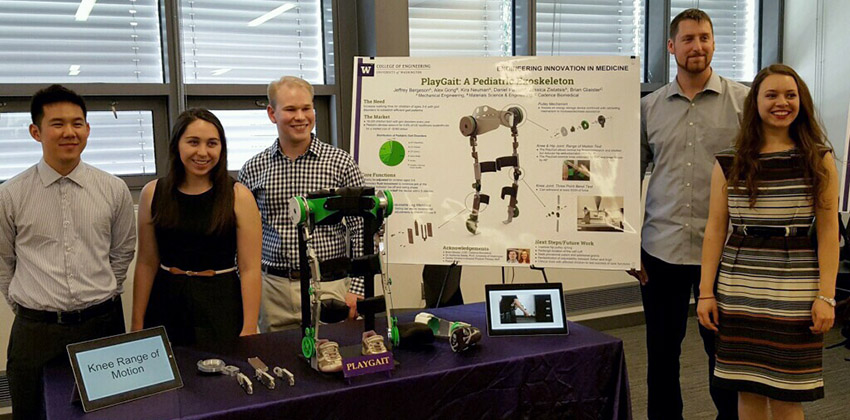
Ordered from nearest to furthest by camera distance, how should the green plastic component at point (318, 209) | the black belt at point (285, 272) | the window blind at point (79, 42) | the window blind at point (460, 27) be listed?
1. the green plastic component at point (318, 209)
2. the black belt at point (285, 272)
3. the window blind at point (79, 42)
4. the window blind at point (460, 27)

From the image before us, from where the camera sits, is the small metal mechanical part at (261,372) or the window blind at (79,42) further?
the window blind at (79,42)

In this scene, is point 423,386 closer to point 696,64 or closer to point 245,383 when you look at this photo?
point 245,383

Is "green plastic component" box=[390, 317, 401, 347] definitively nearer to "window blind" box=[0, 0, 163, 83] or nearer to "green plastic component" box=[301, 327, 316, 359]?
"green plastic component" box=[301, 327, 316, 359]

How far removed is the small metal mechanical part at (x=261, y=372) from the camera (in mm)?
1599

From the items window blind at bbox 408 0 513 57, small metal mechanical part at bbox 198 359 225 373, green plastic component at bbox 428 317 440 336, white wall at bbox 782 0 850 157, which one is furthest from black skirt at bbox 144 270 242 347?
→ white wall at bbox 782 0 850 157

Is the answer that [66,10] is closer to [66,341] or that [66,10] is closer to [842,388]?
[66,341]

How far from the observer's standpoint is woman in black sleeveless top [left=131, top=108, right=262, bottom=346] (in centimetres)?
203

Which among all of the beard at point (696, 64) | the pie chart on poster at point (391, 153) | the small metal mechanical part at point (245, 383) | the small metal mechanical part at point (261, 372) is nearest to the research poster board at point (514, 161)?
the pie chart on poster at point (391, 153)

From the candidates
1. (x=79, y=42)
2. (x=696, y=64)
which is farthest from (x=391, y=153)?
(x=79, y=42)

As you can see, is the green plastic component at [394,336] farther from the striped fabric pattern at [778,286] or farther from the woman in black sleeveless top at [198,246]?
the striped fabric pattern at [778,286]

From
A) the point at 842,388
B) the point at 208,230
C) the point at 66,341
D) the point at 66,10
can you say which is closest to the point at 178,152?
the point at 208,230

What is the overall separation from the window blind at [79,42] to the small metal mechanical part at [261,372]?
2.23 meters

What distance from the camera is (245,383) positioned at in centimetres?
159

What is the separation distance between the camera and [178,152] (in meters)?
2.06
